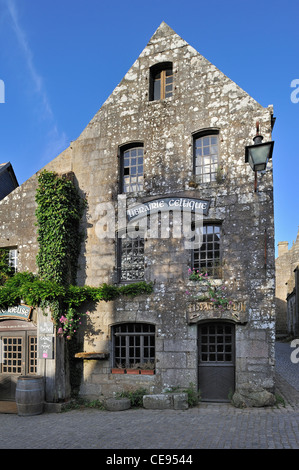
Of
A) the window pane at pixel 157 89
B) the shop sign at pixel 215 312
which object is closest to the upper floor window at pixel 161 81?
the window pane at pixel 157 89

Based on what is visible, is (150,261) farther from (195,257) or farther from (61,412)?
(61,412)

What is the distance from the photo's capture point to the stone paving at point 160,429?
22.2 feet

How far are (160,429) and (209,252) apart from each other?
14.3ft

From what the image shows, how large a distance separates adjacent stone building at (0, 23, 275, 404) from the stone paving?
2.88ft

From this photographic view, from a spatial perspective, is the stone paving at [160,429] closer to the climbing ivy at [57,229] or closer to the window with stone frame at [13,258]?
the climbing ivy at [57,229]

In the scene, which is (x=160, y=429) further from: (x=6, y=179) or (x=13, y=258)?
(x=6, y=179)

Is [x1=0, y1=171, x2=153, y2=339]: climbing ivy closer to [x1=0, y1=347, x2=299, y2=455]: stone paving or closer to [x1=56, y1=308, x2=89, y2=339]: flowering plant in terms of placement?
[x1=56, y1=308, x2=89, y2=339]: flowering plant

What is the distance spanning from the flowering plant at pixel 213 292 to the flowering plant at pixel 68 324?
3.04 metres

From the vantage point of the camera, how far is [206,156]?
10750 mm

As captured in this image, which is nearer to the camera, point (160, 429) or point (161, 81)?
point (160, 429)

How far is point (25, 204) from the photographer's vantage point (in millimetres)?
12312

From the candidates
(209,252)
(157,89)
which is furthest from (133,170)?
(209,252)

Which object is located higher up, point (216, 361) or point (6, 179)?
point (6, 179)
